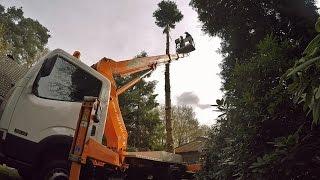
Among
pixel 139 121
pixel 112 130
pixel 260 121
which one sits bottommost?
pixel 260 121

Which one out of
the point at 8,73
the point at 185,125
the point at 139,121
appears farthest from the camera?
the point at 185,125

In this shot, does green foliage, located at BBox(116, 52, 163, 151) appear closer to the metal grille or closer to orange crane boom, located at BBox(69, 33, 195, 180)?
the metal grille

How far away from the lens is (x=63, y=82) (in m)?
7.26

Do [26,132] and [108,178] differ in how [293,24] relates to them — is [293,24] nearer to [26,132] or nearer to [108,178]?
[108,178]

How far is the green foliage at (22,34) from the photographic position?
4843 cm

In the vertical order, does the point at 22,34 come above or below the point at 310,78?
above

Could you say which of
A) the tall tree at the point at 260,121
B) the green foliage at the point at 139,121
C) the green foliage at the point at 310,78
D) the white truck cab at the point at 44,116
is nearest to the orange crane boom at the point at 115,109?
the white truck cab at the point at 44,116

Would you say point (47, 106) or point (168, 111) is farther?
point (168, 111)

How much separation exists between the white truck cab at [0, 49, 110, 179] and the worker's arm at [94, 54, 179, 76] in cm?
177

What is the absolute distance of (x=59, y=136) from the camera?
676 cm

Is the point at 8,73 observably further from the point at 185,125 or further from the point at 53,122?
the point at 185,125

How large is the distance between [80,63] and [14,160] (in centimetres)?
230

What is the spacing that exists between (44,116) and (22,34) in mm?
46975

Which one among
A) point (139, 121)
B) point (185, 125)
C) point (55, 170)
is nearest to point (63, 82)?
point (55, 170)
